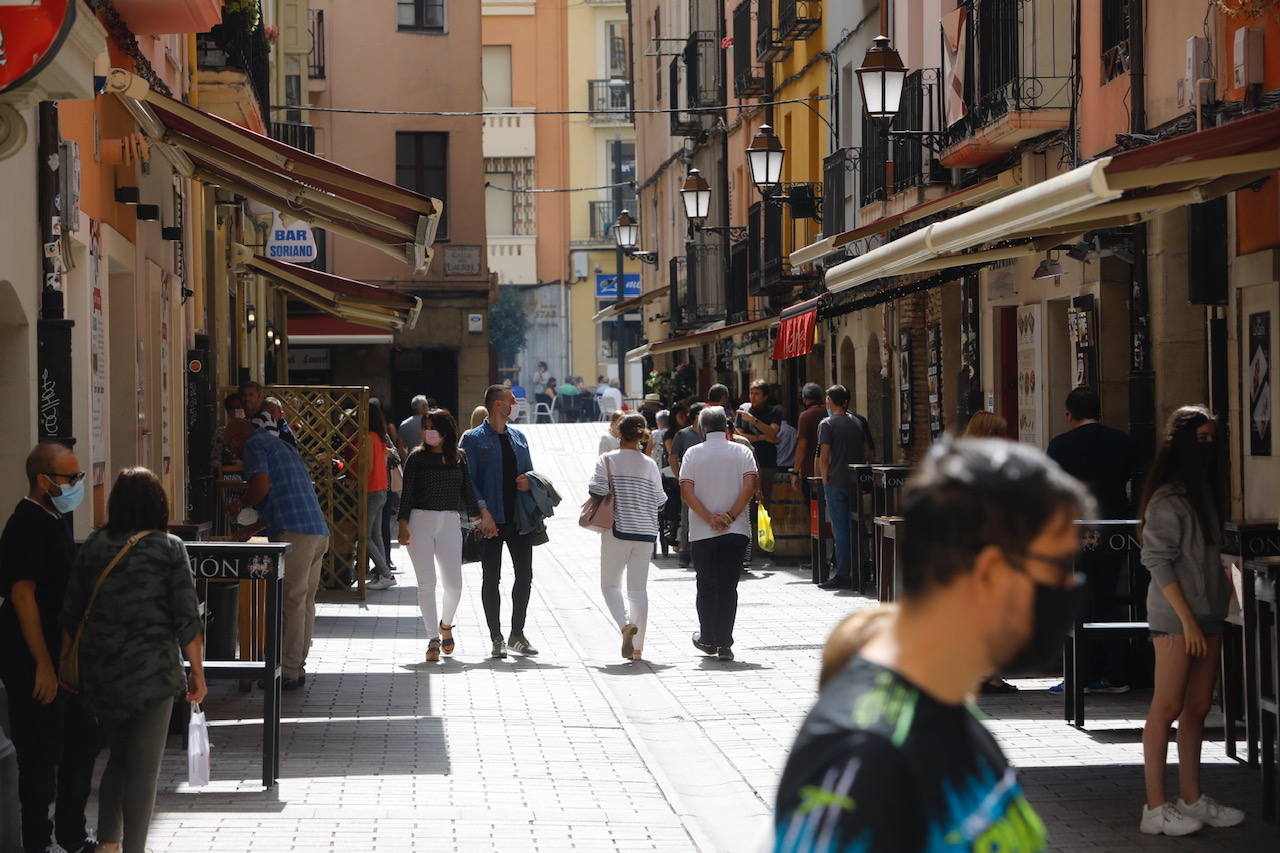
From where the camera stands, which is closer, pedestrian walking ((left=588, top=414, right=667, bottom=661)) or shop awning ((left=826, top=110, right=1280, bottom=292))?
shop awning ((left=826, top=110, right=1280, bottom=292))

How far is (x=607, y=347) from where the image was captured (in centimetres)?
7231

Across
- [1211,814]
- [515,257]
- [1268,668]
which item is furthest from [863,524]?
[515,257]

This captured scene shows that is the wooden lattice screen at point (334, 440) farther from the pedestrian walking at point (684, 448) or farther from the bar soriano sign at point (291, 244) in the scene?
the bar soriano sign at point (291, 244)

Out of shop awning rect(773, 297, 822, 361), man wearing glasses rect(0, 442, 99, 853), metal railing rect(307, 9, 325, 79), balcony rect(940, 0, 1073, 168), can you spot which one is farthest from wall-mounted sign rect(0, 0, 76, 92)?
metal railing rect(307, 9, 325, 79)

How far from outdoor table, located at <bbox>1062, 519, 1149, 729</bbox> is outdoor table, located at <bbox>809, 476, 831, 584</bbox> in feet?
26.1

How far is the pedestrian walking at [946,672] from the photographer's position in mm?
2281

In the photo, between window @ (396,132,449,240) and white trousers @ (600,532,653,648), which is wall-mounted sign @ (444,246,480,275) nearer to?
window @ (396,132,449,240)

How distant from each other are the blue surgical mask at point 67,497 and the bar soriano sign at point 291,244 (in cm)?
1778

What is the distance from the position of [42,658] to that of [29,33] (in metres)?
2.12

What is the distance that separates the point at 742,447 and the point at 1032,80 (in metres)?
5.86

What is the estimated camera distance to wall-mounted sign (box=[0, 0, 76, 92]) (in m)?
6.57

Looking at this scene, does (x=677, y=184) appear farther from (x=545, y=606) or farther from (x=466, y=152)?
(x=545, y=606)

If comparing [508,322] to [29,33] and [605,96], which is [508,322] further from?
[29,33]

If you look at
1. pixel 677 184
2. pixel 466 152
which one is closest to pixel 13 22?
pixel 466 152
